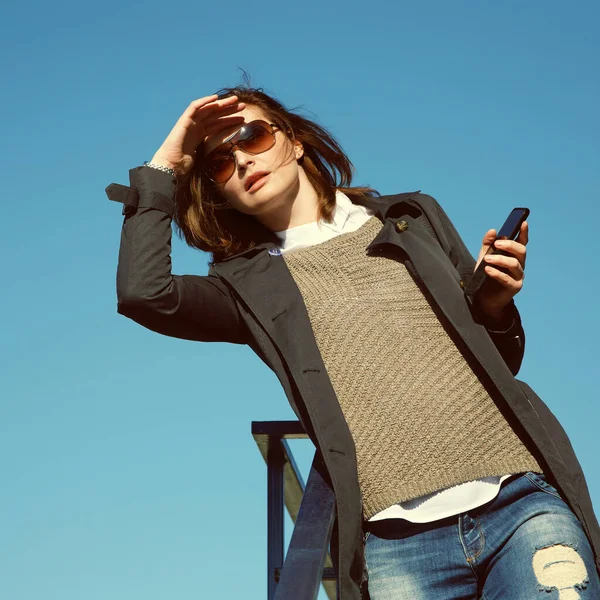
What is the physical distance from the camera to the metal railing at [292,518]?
2086 mm

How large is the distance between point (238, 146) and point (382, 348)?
45.1 inches

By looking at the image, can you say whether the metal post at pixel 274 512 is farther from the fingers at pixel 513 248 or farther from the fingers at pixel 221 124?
the fingers at pixel 221 124

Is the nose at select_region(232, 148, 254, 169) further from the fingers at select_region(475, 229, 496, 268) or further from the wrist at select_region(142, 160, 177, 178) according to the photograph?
the fingers at select_region(475, 229, 496, 268)

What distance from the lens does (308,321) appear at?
9.62ft

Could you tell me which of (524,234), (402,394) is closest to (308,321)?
(402,394)

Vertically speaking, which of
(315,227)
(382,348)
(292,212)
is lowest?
(382,348)

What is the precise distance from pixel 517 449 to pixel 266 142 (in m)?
1.62

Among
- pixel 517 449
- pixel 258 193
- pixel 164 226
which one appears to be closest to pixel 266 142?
pixel 258 193

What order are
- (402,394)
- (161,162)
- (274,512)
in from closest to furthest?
1. (402,394)
2. (274,512)
3. (161,162)

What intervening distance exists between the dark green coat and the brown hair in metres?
0.21

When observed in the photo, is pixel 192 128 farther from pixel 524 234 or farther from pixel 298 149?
pixel 524 234

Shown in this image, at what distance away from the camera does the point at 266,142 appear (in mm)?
3502

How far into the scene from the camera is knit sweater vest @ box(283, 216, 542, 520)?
259 centimetres

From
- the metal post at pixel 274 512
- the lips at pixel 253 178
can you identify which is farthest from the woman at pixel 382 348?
the metal post at pixel 274 512
